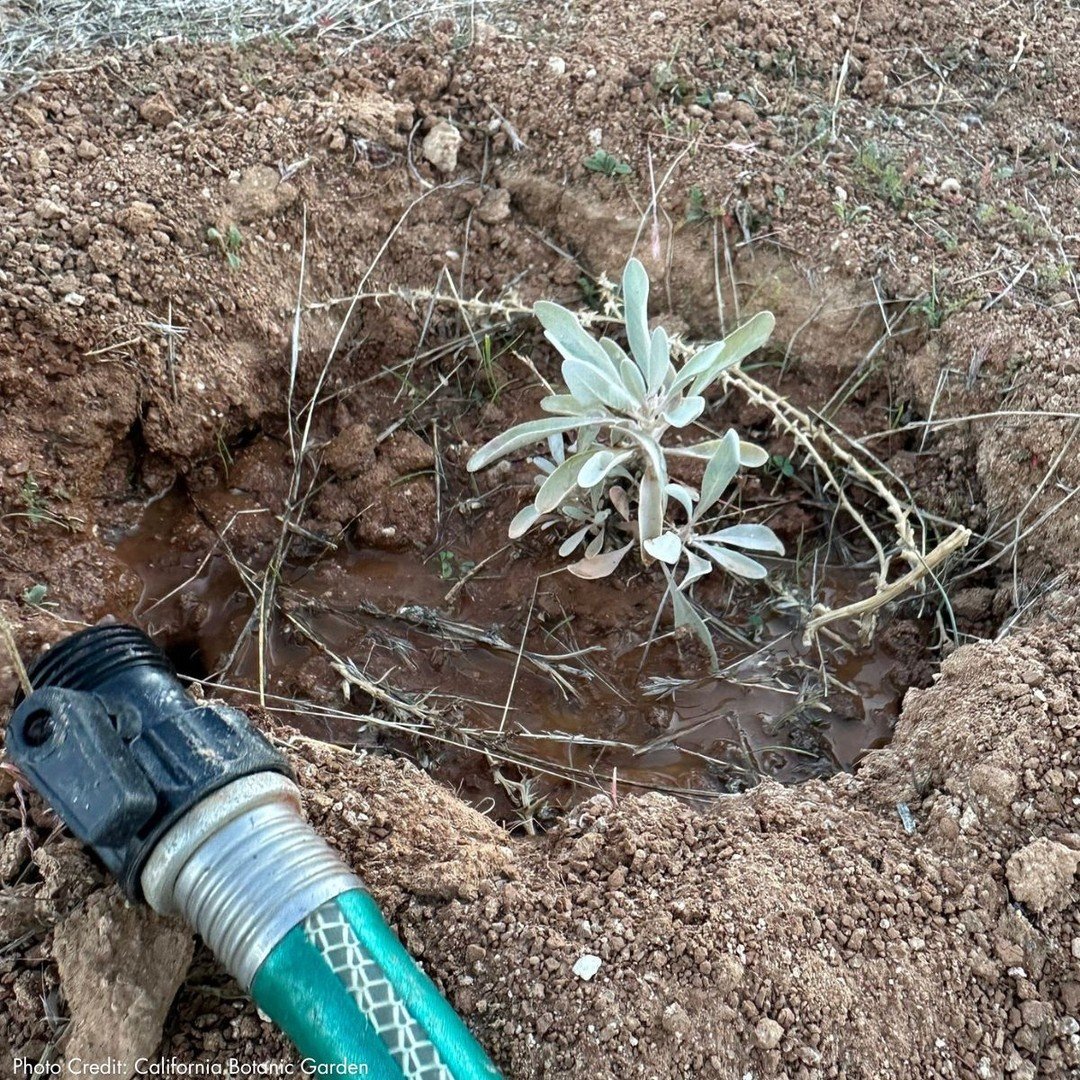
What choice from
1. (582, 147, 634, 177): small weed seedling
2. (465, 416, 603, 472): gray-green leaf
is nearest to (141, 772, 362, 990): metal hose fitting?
(465, 416, 603, 472): gray-green leaf

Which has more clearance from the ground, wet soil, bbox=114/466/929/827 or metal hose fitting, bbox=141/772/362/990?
metal hose fitting, bbox=141/772/362/990

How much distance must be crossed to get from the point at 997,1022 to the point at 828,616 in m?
0.73

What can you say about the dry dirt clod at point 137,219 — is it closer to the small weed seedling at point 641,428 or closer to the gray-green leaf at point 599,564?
the small weed seedling at point 641,428

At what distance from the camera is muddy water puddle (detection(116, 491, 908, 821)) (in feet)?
5.87

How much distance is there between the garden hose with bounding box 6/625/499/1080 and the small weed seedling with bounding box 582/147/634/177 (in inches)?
61.6

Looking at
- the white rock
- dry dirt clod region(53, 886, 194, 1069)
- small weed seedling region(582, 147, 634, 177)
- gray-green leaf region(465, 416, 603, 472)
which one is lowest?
the white rock

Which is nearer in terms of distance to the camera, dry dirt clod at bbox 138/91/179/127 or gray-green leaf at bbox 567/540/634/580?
gray-green leaf at bbox 567/540/634/580

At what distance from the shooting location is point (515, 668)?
6.23 feet

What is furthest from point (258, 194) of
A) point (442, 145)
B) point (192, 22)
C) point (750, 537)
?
point (750, 537)

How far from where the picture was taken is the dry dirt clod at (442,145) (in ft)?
7.11

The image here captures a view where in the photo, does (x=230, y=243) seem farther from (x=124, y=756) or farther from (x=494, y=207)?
(x=124, y=756)

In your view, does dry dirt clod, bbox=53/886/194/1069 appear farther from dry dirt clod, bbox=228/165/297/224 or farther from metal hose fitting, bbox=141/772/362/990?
dry dirt clod, bbox=228/165/297/224

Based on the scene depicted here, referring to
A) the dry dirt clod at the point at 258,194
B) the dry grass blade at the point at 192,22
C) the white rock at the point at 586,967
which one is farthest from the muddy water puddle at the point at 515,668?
the dry grass blade at the point at 192,22

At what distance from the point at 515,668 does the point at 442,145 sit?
4.08 ft
